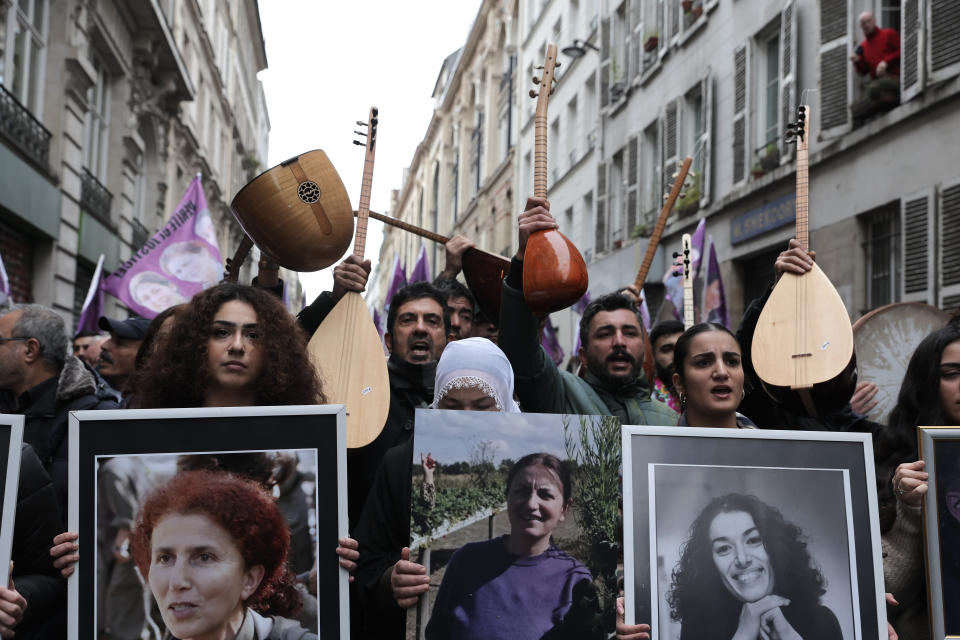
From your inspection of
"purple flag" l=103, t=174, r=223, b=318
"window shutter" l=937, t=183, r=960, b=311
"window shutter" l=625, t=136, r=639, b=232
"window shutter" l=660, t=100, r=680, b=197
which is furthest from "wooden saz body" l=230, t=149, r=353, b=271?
"window shutter" l=625, t=136, r=639, b=232

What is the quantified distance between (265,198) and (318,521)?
1.66m

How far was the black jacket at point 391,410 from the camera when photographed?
12.0 ft

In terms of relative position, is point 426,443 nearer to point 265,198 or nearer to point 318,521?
point 318,521

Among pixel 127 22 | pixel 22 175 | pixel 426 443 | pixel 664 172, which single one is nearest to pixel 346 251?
pixel 426 443

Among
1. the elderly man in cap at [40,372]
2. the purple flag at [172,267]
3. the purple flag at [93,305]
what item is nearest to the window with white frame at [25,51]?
the purple flag at [93,305]

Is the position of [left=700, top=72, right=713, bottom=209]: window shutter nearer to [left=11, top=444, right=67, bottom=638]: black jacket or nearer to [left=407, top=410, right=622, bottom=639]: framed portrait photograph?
[left=407, top=410, right=622, bottom=639]: framed portrait photograph

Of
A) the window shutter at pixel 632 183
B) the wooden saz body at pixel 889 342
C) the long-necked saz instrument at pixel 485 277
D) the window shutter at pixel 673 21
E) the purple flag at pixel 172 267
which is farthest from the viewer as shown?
the window shutter at pixel 632 183

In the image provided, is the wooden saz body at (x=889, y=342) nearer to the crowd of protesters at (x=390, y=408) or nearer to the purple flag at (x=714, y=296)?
the crowd of protesters at (x=390, y=408)

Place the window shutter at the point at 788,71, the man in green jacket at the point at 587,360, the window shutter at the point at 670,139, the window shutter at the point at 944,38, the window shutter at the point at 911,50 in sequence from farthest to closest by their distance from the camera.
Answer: the window shutter at the point at 670,139, the window shutter at the point at 788,71, the window shutter at the point at 911,50, the window shutter at the point at 944,38, the man in green jacket at the point at 587,360

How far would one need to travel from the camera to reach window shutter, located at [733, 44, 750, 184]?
15.2 m

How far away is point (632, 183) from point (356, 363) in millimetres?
17514

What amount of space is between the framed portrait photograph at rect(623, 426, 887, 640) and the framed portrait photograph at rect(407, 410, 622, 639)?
9 centimetres

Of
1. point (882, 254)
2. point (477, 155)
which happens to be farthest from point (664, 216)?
point (477, 155)

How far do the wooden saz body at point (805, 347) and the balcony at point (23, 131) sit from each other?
10479 millimetres
